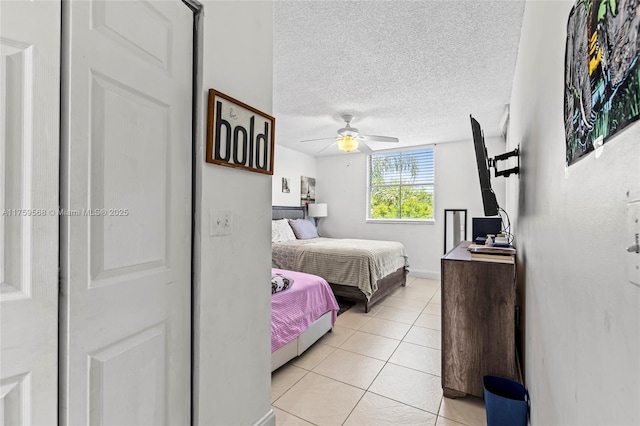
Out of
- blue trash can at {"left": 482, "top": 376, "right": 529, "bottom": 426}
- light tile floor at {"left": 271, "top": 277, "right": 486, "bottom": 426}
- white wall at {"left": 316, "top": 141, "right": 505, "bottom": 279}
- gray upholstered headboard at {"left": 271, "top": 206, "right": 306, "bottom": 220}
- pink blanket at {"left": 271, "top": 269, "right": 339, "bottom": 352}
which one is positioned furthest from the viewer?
gray upholstered headboard at {"left": 271, "top": 206, "right": 306, "bottom": 220}

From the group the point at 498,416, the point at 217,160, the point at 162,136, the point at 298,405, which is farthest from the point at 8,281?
the point at 498,416

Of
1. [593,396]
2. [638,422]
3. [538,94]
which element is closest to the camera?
[638,422]

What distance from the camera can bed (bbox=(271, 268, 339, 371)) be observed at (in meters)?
2.21

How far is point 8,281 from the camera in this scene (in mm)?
728

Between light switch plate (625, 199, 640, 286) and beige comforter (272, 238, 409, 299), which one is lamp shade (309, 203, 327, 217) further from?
light switch plate (625, 199, 640, 286)

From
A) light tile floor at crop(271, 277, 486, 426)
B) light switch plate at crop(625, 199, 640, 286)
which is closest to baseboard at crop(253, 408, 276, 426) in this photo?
light tile floor at crop(271, 277, 486, 426)

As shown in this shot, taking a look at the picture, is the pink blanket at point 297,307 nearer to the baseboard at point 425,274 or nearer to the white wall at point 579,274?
the white wall at point 579,274

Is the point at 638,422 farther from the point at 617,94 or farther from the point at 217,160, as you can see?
the point at 217,160

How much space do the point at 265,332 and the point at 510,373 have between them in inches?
58.8

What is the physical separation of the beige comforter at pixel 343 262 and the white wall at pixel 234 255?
Result: 7.12 feet

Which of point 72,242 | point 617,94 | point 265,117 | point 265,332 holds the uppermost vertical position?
point 265,117

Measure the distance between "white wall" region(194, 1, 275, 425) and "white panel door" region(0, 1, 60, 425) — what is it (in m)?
0.49

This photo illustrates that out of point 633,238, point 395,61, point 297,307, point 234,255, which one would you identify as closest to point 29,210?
point 234,255

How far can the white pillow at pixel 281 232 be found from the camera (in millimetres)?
4684
